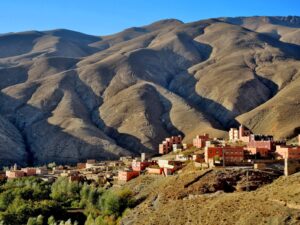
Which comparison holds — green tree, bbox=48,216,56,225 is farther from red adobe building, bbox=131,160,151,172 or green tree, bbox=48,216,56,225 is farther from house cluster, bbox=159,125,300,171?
red adobe building, bbox=131,160,151,172

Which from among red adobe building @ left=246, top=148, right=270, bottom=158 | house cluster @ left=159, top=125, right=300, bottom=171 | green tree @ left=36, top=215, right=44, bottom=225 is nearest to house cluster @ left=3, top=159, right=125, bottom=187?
green tree @ left=36, top=215, right=44, bottom=225

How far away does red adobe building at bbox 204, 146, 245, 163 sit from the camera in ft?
221

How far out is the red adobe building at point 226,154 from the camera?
2648 inches

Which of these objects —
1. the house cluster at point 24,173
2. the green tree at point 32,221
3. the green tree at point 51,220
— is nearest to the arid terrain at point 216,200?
the green tree at point 51,220

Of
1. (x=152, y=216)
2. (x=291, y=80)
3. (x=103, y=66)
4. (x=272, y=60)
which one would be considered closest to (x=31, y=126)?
(x=103, y=66)

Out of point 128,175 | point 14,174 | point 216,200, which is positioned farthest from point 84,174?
point 216,200

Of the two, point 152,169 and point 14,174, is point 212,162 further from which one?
point 14,174

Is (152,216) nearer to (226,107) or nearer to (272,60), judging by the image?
(226,107)

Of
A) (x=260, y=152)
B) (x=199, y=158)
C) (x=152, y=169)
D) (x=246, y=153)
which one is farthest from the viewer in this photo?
(x=152, y=169)

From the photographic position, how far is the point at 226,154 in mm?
67625

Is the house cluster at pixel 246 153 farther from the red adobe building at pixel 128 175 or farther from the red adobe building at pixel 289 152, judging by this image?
the red adobe building at pixel 128 175

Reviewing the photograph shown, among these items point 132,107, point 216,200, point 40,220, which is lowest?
point 40,220

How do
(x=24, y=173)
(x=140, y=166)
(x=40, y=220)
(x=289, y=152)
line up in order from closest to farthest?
(x=40, y=220)
(x=289, y=152)
(x=140, y=166)
(x=24, y=173)

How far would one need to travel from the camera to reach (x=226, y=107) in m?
157
